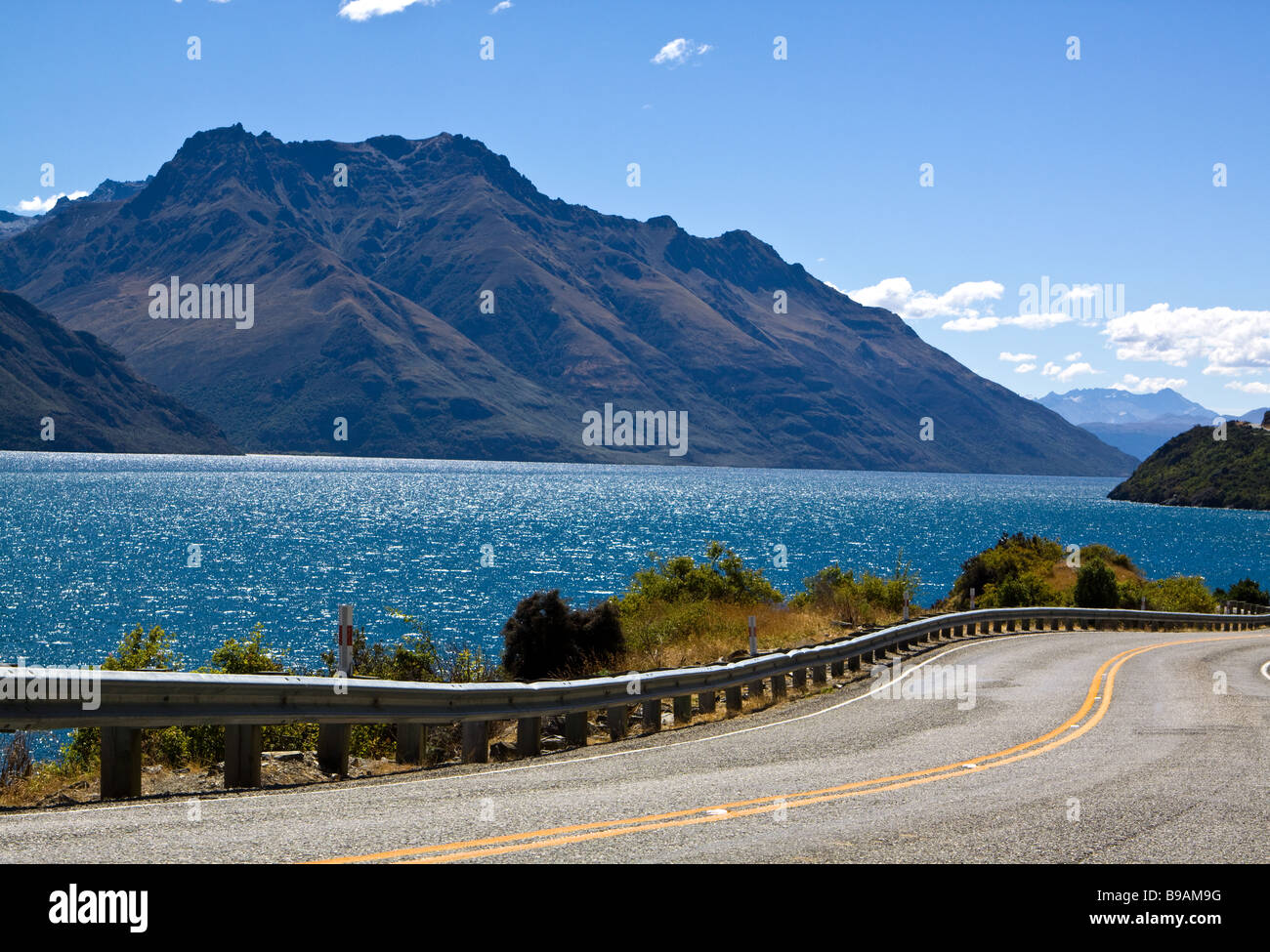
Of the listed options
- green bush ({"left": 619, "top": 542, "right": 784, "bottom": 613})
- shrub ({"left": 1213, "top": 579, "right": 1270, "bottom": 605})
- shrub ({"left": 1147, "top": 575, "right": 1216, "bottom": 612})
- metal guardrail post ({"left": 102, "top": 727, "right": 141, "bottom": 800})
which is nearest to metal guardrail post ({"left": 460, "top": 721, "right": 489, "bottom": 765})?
metal guardrail post ({"left": 102, "top": 727, "right": 141, "bottom": 800})

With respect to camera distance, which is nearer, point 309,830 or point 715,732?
point 309,830

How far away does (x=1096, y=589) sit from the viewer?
5069cm

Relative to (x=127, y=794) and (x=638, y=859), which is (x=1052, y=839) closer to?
(x=638, y=859)

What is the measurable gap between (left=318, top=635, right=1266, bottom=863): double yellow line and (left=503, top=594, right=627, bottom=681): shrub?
11.4 m

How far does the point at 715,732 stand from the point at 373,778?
5.06 m

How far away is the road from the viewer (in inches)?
262

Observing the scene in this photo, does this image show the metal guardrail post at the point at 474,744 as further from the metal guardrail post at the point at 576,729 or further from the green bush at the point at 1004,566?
the green bush at the point at 1004,566

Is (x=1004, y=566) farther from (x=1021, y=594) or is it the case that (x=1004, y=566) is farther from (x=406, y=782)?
(x=406, y=782)

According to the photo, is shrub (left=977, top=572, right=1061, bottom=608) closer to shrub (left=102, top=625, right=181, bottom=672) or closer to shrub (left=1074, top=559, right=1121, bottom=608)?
shrub (left=1074, top=559, right=1121, bottom=608)

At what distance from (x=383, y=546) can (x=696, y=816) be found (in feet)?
294

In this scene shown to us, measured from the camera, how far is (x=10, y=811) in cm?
777

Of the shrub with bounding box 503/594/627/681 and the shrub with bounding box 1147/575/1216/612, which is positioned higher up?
the shrub with bounding box 503/594/627/681

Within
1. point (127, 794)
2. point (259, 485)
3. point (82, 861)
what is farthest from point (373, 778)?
point (259, 485)

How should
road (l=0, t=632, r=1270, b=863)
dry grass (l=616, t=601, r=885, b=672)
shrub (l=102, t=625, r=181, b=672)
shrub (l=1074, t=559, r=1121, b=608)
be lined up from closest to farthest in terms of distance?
1. road (l=0, t=632, r=1270, b=863)
2. shrub (l=102, t=625, r=181, b=672)
3. dry grass (l=616, t=601, r=885, b=672)
4. shrub (l=1074, t=559, r=1121, b=608)
